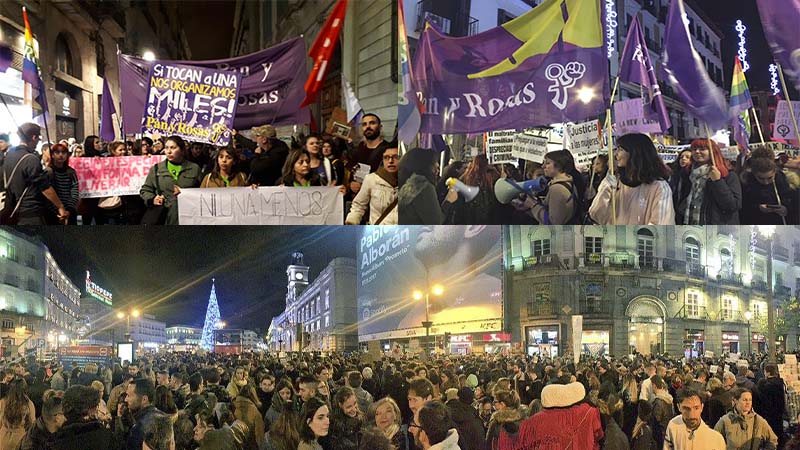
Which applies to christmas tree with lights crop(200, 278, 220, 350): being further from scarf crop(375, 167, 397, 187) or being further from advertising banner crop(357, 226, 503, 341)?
scarf crop(375, 167, 397, 187)

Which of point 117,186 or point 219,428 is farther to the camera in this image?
point 117,186

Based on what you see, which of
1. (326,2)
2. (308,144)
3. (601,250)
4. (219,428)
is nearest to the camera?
(219,428)

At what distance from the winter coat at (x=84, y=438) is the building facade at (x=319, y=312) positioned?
4.87 feet

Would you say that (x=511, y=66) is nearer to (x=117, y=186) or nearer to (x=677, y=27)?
(x=677, y=27)

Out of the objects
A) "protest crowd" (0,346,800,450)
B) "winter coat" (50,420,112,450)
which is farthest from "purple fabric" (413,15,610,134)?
"winter coat" (50,420,112,450)

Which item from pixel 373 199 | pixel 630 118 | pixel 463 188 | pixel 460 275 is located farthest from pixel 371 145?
pixel 630 118

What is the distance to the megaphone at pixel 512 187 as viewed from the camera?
6879 mm

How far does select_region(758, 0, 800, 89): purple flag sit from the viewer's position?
682 centimetres

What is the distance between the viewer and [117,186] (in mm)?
6949

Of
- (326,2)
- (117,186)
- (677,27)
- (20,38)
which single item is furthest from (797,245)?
(20,38)

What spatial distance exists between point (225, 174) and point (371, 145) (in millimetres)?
1452

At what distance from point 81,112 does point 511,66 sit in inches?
173

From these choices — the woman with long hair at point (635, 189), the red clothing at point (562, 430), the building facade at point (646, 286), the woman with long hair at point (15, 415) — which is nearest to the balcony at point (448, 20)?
the woman with long hair at point (635, 189)

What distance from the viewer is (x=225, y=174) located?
672 cm
